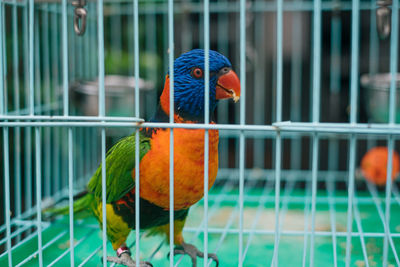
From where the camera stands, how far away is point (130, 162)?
1180mm

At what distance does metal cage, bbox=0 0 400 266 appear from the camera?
1050mm

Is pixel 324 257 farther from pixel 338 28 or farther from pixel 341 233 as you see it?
pixel 338 28

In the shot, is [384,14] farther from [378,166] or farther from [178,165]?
[378,166]

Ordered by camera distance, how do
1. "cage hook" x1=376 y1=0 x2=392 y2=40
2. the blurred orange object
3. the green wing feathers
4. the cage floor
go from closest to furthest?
the green wing feathers, "cage hook" x1=376 y1=0 x2=392 y2=40, the cage floor, the blurred orange object

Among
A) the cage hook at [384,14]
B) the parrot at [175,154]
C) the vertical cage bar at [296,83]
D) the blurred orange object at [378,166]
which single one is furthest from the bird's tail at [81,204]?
the vertical cage bar at [296,83]

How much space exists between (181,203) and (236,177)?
1301mm

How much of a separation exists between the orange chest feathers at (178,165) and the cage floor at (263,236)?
11.2 inches

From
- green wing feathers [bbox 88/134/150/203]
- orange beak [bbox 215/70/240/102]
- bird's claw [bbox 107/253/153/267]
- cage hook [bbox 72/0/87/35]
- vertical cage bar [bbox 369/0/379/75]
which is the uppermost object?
vertical cage bar [bbox 369/0/379/75]

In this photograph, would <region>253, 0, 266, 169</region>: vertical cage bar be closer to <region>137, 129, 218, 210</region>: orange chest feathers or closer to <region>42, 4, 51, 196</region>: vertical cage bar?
<region>42, 4, 51, 196</region>: vertical cage bar

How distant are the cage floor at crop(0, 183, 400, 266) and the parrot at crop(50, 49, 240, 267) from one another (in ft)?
0.65

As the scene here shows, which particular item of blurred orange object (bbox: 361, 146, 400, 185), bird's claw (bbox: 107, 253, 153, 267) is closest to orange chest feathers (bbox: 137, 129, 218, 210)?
bird's claw (bbox: 107, 253, 153, 267)

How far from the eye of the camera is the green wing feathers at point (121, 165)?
1.18 metres

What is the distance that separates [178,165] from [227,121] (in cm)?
166

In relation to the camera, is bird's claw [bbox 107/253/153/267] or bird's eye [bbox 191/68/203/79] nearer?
bird's eye [bbox 191/68/203/79]
